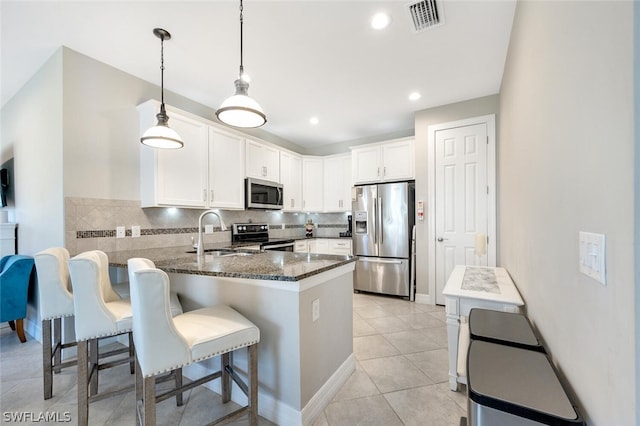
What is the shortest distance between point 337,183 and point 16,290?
4.33 metres

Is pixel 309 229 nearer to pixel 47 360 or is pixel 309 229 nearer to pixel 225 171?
pixel 225 171

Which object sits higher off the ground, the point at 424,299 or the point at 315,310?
the point at 315,310

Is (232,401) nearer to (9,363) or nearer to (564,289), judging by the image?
(564,289)

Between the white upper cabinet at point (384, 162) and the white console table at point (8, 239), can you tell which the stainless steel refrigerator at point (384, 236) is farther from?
the white console table at point (8, 239)

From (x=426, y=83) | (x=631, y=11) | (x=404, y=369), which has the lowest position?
(x=404, y=369)

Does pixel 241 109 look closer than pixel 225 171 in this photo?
Yes

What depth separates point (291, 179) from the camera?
4.85m

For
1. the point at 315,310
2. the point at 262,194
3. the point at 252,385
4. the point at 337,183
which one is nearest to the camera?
the point at 252,385

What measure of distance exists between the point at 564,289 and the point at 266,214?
415 centimetres

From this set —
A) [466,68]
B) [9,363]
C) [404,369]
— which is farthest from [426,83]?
[9,363]

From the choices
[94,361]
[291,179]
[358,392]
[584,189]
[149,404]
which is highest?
[291,179]

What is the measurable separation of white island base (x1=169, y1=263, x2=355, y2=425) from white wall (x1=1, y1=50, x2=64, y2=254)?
176 centimetres

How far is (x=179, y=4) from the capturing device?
191 centimetres

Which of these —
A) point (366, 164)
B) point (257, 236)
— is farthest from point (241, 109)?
point (366, 164)
